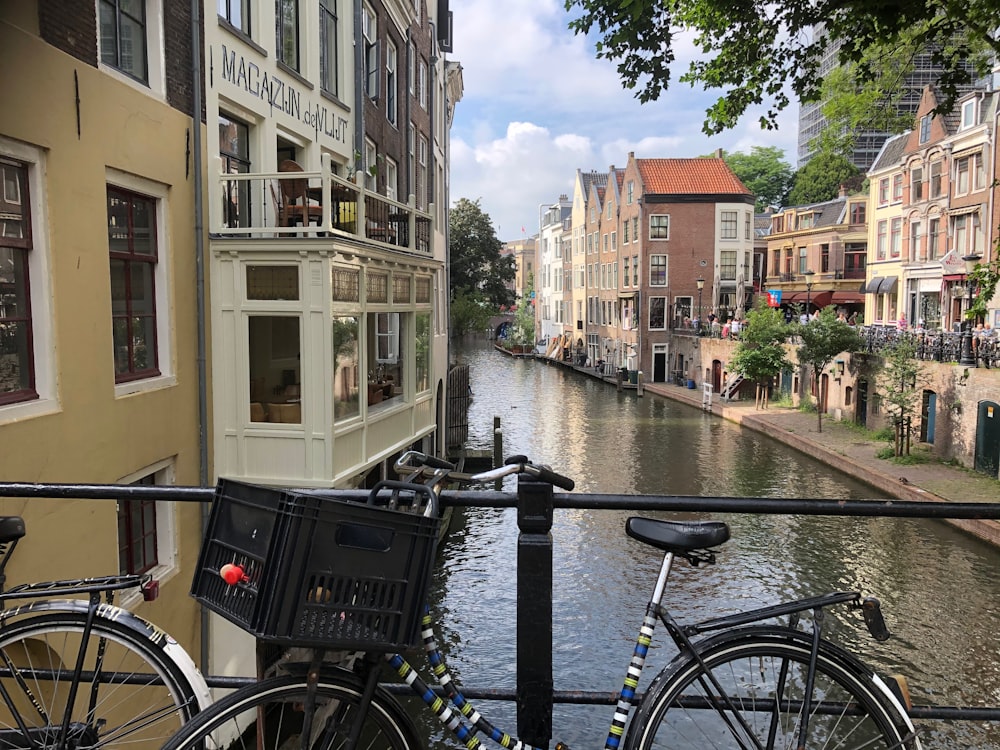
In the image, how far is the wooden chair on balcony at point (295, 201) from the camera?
32.4 feet

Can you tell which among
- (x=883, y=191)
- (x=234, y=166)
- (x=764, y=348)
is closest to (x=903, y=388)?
(x=764, y=348)

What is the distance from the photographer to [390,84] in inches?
662

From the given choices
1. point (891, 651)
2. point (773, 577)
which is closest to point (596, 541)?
point (773, 577)

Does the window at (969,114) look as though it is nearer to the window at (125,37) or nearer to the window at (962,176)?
the window at (962,176)

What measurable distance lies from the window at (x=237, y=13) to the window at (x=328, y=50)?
80.4 inches

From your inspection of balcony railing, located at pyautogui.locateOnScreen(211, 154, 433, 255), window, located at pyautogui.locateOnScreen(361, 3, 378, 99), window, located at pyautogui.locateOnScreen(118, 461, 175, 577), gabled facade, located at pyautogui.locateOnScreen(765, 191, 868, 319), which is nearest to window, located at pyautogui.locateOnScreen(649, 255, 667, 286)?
gabled facade, located at pyautogui.locateOnScreen(765, 191, 868, 319)

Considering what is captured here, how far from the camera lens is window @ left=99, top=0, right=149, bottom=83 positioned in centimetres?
746

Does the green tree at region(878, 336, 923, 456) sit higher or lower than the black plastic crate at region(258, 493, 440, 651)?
lower

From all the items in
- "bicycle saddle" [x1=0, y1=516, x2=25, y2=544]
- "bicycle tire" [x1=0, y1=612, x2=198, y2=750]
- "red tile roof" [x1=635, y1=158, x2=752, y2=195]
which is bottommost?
"bicycle tire" [x1=0, y1=612, x2=198, y2=750]

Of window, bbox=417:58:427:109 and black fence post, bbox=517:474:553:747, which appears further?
window, bbox=417:58:427:109

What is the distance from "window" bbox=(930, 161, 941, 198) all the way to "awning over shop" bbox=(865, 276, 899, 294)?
15.6ft

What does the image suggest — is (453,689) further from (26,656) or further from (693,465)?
(693,465)

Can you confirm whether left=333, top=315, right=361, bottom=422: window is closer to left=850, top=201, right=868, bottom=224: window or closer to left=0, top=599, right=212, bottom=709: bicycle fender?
left=0, top=599, right=212, bottom=709: bicycle fender

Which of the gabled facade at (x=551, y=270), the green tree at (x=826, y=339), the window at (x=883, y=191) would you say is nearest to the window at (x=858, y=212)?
the window at (x=883, y=191)
